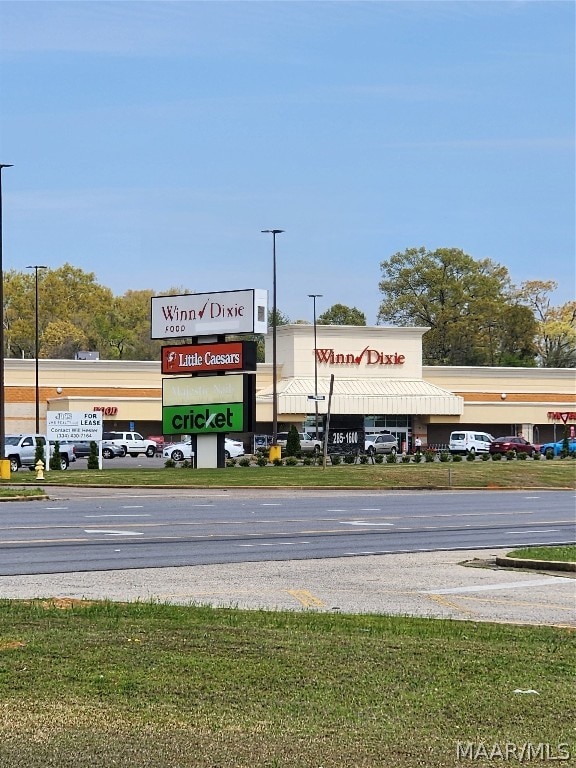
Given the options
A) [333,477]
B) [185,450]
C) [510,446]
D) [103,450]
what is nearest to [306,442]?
[185,450]

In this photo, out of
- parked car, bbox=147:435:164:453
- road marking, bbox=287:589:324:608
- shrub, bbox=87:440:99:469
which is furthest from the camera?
parked car, bbox=147:435:164:453

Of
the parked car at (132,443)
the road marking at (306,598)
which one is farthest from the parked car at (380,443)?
the road marking at (306,598)

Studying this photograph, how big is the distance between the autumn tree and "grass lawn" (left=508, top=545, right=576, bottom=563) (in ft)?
332

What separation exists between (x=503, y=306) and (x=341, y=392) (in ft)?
146

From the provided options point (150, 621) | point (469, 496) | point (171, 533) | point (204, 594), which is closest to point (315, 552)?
point (171, 533)

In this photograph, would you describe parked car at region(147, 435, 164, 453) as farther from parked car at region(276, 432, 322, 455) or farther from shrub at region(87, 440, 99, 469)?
shrub at region(87, 440, 99, 469)

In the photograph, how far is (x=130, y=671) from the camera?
28.3ft

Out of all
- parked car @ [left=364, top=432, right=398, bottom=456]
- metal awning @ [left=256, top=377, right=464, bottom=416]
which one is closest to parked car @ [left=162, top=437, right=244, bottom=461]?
parked car @ [left=364, top=432, right=398, bottom=456]

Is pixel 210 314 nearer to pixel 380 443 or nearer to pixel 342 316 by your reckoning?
pixel 380 443

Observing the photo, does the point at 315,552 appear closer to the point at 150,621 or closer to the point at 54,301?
the point at 150,621

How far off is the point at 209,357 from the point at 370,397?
110 feet

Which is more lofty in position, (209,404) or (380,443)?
(209,404)

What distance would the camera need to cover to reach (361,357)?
281 feet

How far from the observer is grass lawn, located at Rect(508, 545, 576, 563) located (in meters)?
18.1
